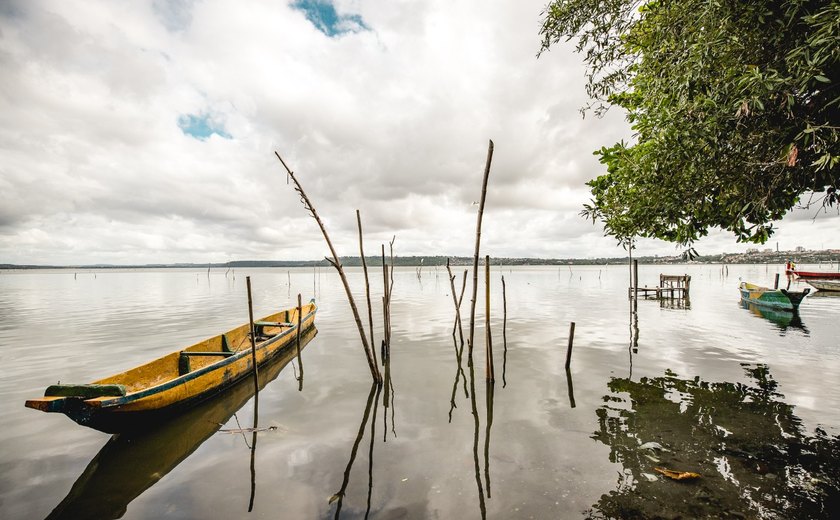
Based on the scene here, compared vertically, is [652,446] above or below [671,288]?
below

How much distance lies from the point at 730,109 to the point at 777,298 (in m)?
26.2

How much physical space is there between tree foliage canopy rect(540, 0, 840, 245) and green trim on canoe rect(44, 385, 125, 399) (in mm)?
9375

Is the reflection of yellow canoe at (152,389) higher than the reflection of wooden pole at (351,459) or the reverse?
higher

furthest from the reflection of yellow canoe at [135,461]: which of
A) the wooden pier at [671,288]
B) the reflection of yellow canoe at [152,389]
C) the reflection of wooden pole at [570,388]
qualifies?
the wooden pier at [671,288]

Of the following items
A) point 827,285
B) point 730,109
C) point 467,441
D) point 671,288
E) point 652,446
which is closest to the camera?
point 730,109

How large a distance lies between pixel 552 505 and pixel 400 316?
18.7 meters

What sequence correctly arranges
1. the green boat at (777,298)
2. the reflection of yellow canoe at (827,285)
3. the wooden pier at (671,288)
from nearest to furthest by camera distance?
1. the green boat at (777,298)
2. the wooden pier at (671,288)
3. the reflection of yellow canoe at (827,285)

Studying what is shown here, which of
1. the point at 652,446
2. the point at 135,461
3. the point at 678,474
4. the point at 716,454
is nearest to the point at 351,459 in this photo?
the point at 135,461

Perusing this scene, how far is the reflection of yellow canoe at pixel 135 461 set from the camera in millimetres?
5328

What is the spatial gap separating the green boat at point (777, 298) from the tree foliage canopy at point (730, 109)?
2258 centimetres

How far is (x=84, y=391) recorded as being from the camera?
20.2 feet

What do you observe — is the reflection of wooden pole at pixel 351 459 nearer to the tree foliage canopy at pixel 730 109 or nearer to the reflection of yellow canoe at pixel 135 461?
the reflection of yellow canoe at pixel 135 461

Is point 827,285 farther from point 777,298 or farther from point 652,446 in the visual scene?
point 652,446

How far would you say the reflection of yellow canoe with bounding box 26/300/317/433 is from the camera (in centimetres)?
605
